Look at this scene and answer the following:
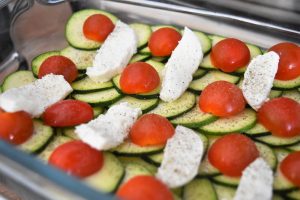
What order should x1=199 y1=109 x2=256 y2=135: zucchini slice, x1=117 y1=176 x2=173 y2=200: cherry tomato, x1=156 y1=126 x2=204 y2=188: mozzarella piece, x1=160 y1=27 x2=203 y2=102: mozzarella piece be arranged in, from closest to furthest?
x1=117 y1=176 x2=173 y2=200: cherry tomato < x1=156 y1=126 x2=204 y2=188: mozzarella piece < x1=199 y1=109 x2=256 y2=135: zucchini slice < x1=160 y1=27 x2=203 y2=102: mozzarella piece

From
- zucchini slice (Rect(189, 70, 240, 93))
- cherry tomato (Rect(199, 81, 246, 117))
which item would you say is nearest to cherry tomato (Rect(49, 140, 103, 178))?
cherry tomato (Rect(199, 81, 246, 117))

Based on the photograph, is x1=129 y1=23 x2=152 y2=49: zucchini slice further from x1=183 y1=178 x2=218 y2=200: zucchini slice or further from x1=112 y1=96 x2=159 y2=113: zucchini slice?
x1=183 y1=178 x2=218 y2=200: zucchini slice

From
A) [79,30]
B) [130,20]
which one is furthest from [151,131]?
[130,20]

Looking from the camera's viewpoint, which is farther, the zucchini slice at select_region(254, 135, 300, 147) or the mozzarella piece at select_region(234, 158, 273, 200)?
the zucchini slice at select_region(254, 135, 300, 147)

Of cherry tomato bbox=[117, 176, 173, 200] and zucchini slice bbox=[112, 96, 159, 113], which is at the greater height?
cherry tomato bbox=[117, 176, 173, 200]

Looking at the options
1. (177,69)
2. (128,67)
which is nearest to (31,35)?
(128,67)

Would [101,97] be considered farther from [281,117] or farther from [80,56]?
[281,117]
